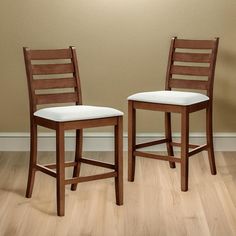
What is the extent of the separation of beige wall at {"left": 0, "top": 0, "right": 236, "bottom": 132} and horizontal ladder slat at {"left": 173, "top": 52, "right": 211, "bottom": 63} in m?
0.41

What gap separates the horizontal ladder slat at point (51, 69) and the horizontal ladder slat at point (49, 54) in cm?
5

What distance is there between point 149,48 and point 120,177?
137cm

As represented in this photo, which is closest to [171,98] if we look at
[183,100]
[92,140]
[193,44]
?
[183,100]

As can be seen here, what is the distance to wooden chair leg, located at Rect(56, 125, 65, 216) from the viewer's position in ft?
10.8

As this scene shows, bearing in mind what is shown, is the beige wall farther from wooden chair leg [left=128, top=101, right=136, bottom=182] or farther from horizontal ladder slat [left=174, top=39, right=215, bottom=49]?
wooden chair leg [left=128, top=101, right=136, bottom=182]

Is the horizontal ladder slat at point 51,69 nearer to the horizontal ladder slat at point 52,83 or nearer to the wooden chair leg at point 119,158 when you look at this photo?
the horizontal ladder slat at point 52,83

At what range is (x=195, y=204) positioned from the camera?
351cm

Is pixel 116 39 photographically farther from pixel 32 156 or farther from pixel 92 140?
pixel 32 156

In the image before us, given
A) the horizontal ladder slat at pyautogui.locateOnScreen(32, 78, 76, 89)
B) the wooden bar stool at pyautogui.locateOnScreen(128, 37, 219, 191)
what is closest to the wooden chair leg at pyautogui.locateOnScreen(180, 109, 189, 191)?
the wooden bar stool at pyautogui.locateOnScreen(128, 37, 219, 191)

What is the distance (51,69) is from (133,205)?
94 centimetres

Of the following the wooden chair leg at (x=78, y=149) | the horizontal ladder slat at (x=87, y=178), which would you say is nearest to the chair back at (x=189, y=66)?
the wooden chair leg at (x=78, y=149)

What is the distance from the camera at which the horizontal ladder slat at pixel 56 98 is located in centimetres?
365

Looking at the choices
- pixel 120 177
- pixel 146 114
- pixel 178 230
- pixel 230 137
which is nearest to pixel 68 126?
pixel 120 177

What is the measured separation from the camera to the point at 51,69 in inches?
147
